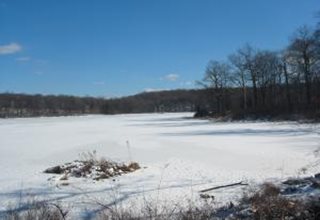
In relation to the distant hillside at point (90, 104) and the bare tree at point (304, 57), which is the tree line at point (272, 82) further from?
the distant hillside at point (90, 104)

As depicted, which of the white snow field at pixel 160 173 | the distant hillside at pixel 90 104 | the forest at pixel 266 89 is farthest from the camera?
the distant hillside at pixel 90 104

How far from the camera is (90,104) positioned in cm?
18112

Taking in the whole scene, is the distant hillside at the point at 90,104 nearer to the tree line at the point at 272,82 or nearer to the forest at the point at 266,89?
the forest at the point at 266,89

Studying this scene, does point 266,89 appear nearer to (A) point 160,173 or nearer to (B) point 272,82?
(B) point 272,82

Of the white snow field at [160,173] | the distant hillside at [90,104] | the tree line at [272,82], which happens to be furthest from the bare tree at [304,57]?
the distant hillside at [90,104]

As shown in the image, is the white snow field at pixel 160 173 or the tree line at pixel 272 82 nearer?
the white snow field at pixel 160 173

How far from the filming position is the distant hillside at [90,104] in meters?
159

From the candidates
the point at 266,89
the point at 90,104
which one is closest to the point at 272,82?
the point at 266,89

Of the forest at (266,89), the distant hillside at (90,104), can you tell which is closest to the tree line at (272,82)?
the forest at (266,89)

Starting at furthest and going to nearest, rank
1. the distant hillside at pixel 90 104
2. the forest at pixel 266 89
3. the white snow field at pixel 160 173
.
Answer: the distant hillside at pixel 90 104
the forest at pixel 266 89
the white snow field at pixel 160 173

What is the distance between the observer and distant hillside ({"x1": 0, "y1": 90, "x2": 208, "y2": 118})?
522 ft

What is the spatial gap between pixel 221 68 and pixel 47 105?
330ft

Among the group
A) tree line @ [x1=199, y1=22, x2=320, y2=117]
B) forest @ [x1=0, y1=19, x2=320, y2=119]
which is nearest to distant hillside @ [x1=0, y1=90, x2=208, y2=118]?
forest @ [x1=0, y1=19, x2=320, y2=119]

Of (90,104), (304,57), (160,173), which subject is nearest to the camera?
(160,173)
